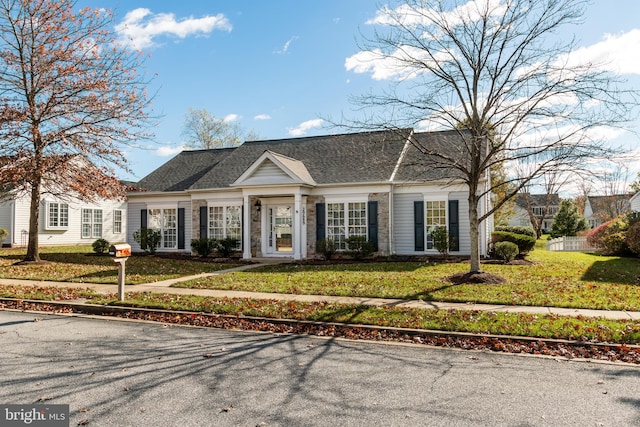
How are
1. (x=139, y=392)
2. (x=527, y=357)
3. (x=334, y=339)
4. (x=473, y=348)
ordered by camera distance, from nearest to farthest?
(x=139, y=392) → (x=527, y=357) → (x=473, y=348) → (x=334, y=339)

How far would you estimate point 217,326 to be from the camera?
791cm

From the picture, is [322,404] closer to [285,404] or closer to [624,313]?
[285,404]

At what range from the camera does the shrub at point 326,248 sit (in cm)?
1817

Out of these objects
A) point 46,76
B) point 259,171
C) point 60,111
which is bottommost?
point 259,171

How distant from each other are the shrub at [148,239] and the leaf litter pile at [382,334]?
39.5ft

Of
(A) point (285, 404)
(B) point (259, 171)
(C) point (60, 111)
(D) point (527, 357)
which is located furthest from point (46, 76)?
(D) point (527, 357)

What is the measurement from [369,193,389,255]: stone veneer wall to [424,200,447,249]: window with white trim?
1640 millimetres

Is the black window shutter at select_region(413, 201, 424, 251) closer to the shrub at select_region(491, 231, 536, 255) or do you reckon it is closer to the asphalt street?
the shrub at select_region(491, 231, 536, 255)

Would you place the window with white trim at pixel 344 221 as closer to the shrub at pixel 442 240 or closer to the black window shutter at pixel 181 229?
the shrub at pixel 442 240

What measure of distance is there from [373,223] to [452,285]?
290 inches

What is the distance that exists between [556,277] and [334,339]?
8478mm

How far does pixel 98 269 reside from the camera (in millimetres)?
15695

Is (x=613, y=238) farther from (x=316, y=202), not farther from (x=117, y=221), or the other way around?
(x=117, y=221)
